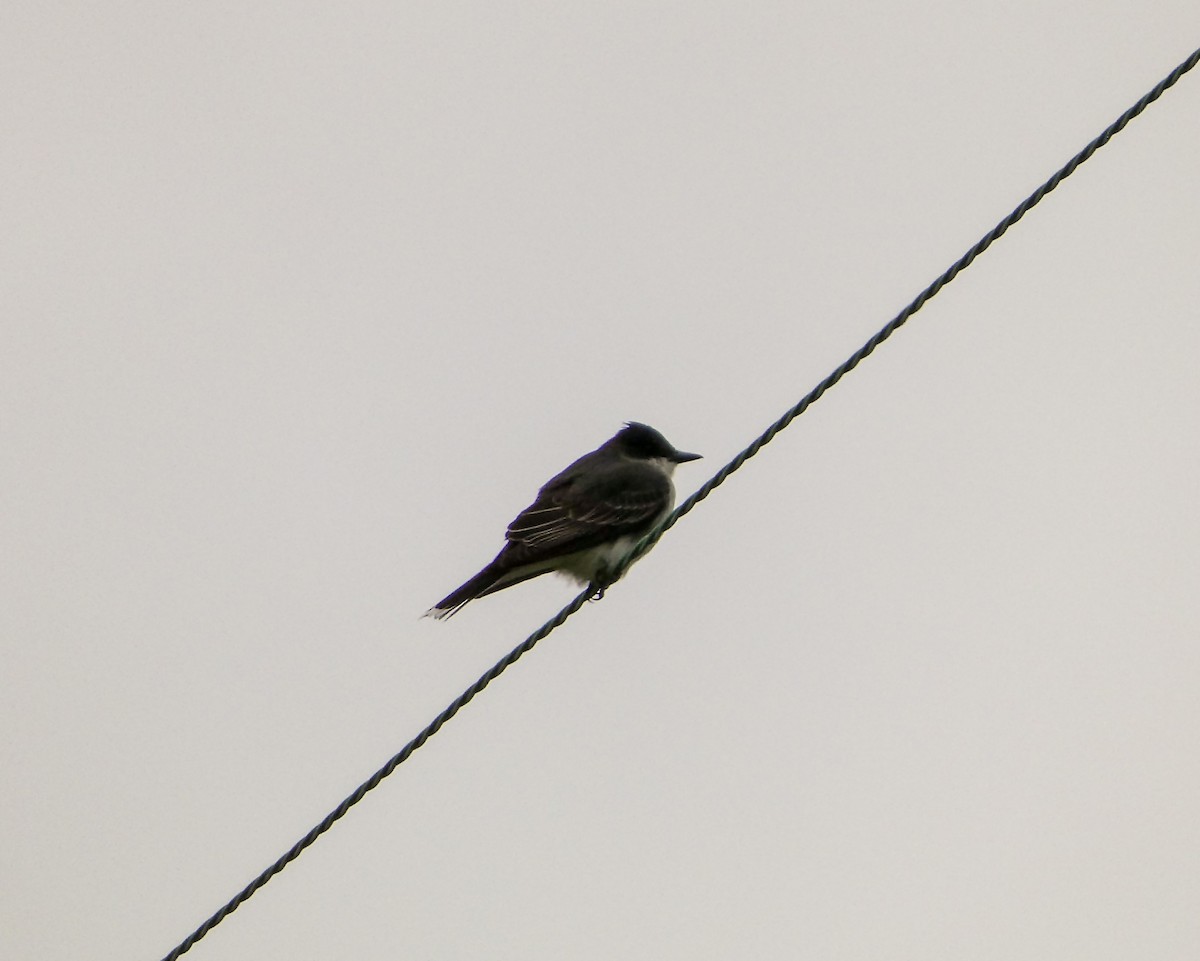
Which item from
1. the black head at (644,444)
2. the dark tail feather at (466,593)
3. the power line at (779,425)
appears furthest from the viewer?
the black head at (644,444)

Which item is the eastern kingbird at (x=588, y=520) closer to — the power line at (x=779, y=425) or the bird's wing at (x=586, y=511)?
the bird's wing at (x=586, y=511)

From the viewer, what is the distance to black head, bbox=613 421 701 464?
10570mm

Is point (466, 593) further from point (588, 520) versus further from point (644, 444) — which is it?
point (644, 444)

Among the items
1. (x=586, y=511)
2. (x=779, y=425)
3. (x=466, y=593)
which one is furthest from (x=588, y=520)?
(x=779, y=425)

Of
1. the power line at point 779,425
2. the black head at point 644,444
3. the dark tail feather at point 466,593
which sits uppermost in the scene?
the black head at point 644,444

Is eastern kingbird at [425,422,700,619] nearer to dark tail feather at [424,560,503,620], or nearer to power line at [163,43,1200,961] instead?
dark tail feather at [424,560,503,620]

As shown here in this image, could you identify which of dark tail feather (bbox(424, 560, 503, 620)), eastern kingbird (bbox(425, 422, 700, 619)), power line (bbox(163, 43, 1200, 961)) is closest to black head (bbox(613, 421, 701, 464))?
eastern kingbird (bbox(425, 422, 700, 619))

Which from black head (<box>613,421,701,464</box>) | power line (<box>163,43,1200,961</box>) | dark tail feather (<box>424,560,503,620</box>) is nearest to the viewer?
power line (<box>163,43,1200,961</box>)

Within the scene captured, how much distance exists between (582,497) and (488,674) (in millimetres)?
3815

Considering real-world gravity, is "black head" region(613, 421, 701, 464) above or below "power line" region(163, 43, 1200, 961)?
above

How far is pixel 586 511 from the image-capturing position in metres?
9.55

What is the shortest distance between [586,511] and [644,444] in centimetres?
119

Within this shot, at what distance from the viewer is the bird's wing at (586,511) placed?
9.22 meters

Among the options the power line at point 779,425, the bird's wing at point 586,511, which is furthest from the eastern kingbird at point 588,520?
the power line at point 779,425
